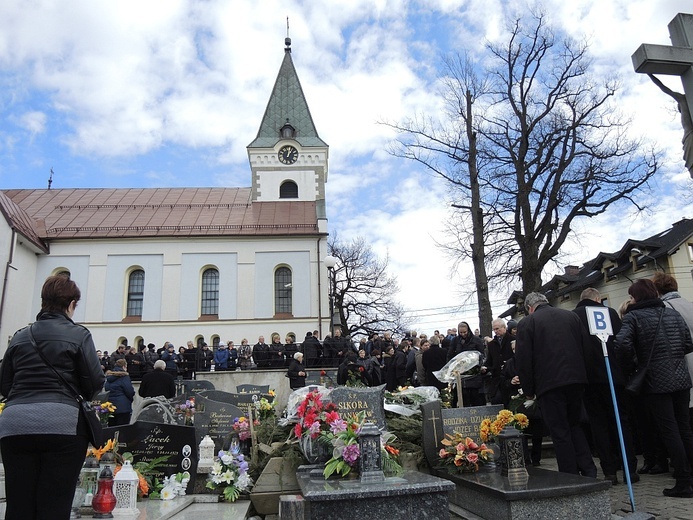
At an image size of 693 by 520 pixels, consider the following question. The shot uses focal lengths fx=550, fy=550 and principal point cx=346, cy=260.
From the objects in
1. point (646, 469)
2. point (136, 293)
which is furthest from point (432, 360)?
point (136, 293)

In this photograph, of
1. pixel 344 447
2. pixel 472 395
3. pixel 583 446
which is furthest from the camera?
pixel 472 395

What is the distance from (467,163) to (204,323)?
1738 cm

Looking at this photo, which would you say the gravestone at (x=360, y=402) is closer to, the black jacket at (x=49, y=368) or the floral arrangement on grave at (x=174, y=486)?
the floral arrangement on grave at (x=174, y=486)

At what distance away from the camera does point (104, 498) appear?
15.9ft

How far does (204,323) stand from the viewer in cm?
2962

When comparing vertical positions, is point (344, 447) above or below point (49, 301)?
below

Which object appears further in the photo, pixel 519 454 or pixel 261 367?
pixel 261 367

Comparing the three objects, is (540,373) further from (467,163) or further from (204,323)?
(204,323)

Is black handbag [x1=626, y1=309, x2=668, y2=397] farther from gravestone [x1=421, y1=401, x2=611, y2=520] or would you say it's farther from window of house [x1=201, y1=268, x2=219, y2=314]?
window of house [x1=201, y1=268, x2=219, y2=314]

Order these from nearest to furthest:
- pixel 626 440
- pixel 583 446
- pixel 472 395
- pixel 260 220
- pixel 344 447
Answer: pixel 344 447, pixel 583 446, pixel 626 440, pixel 472 395, pixel 260 220

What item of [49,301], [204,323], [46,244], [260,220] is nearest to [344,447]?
[49,301]

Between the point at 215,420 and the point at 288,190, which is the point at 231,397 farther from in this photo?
the point at 288,190

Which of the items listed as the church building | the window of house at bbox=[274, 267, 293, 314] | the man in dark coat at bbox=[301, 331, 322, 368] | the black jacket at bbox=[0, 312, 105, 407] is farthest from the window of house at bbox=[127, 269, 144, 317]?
the black jacket at bbox=[0, 312, 105, 407]

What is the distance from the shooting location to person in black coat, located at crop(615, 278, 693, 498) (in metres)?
5.38
